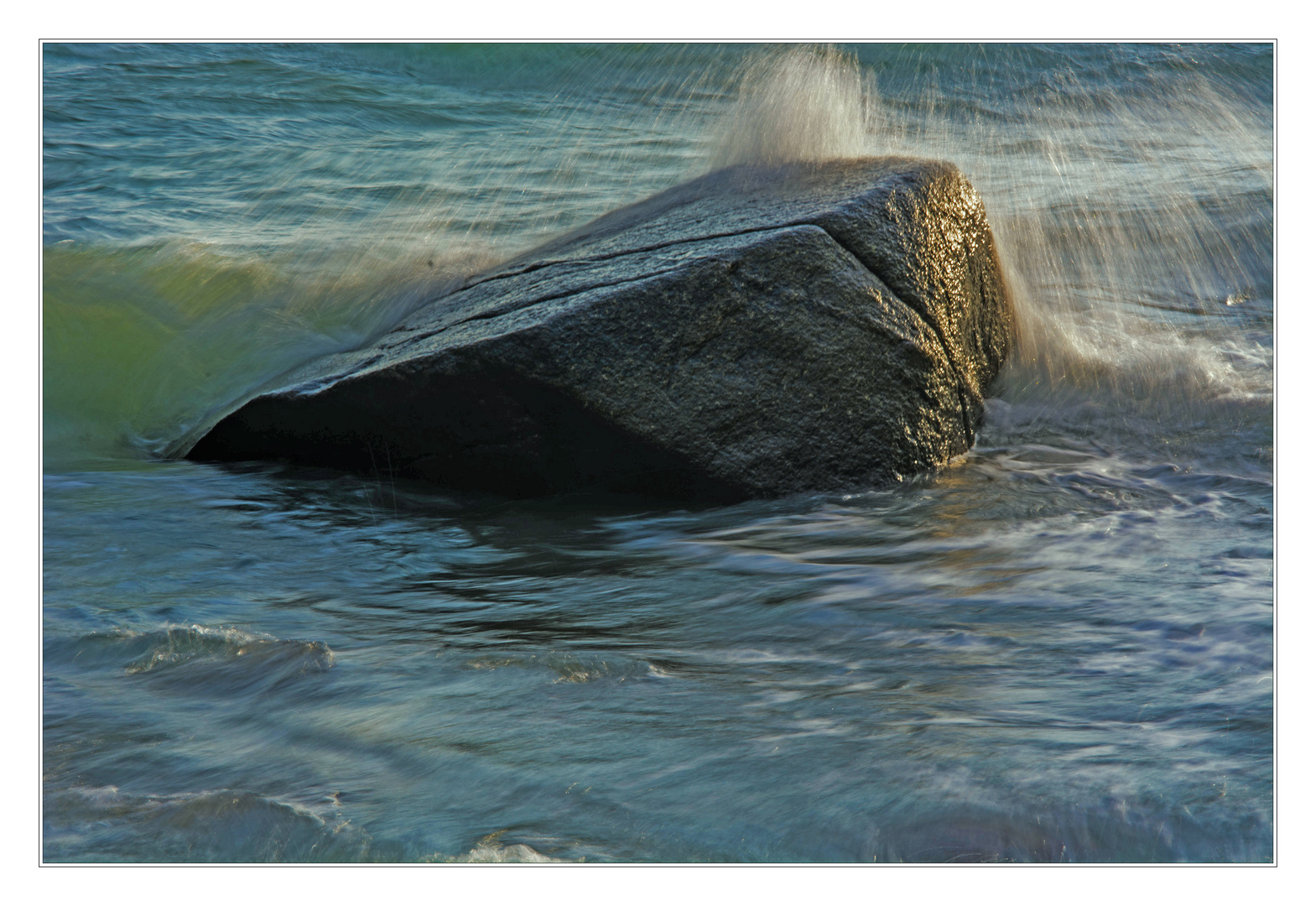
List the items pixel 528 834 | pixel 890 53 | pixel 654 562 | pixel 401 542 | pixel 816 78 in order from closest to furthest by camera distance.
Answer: pixel 528 834, pixel 654 562, pixel 401 542, pixel 816 78, pixel 890 53

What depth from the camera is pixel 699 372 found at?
10.4 ft

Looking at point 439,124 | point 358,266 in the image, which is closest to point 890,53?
point 439,124

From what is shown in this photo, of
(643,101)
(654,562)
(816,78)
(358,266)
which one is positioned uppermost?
(643,101)

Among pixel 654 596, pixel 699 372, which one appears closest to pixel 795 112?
pixel 699 372

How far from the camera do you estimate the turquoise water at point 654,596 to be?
1.58m

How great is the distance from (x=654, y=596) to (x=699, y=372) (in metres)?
0.90

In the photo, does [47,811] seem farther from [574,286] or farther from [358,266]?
[358,266]

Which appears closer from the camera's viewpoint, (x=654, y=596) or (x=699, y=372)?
(x=654, y=596)

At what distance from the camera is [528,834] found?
1520 millimetres

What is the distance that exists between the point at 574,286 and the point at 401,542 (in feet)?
3.60

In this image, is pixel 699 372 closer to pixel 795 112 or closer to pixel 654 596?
pixel 654 596

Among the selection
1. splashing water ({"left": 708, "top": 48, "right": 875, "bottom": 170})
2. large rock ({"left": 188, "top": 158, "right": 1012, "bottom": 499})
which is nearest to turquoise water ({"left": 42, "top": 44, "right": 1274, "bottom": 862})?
splashing water ({"left": 708, "top": 48, "right": 875, "bottom": 170})

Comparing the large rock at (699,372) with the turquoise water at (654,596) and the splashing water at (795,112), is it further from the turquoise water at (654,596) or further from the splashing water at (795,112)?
the splashing water at (795,112)

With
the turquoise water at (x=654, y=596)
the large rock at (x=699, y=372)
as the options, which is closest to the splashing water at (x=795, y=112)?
the turquoise water at (x=654, y=596)
